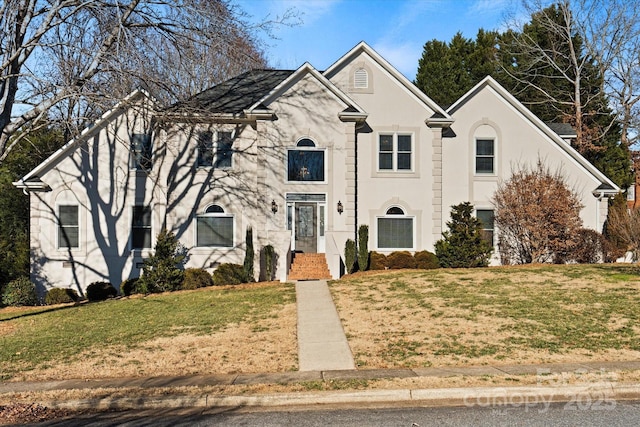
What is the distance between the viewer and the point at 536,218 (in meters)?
20.0

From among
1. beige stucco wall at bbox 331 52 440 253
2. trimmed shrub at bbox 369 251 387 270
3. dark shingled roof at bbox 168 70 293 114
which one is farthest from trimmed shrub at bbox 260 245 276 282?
dark shingled roof at bbox 168 70 293 114

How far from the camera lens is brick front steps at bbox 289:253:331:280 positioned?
1838cm

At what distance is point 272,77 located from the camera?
24141 millimetres

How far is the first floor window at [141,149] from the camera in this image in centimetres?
2078

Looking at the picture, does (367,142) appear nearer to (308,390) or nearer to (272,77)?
(272,77)

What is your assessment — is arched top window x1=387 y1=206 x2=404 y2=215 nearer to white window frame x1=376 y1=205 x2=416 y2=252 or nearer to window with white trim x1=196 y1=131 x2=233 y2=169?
white window frame x1=376 y1=205 x2=416 y2=252

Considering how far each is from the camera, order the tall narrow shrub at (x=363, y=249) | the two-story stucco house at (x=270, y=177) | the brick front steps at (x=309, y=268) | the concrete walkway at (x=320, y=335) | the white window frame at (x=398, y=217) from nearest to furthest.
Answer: the concrete walkway at (x=320, y=335) → the brick front steps at (x=309, y=268) → the tall narrow shrub at (x=363, y=249) → the two-story stucco house at (x=270, y=177) → the white window frame at (x=398, y=217)

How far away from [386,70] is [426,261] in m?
8.07

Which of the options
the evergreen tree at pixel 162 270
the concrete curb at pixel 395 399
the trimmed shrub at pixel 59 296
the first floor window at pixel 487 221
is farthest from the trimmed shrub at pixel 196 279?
the first floor window at pixel 487 221

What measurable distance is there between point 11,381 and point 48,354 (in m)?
1.66

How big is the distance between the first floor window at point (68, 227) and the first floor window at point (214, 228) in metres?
4.78

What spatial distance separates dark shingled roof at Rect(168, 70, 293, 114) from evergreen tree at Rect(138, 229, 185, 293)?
17.5 ft

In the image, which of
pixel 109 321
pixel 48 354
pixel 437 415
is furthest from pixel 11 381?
pixel 437 415

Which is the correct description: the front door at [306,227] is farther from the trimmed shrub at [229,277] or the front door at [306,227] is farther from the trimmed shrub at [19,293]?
the trimmed shrub at [19,293]
